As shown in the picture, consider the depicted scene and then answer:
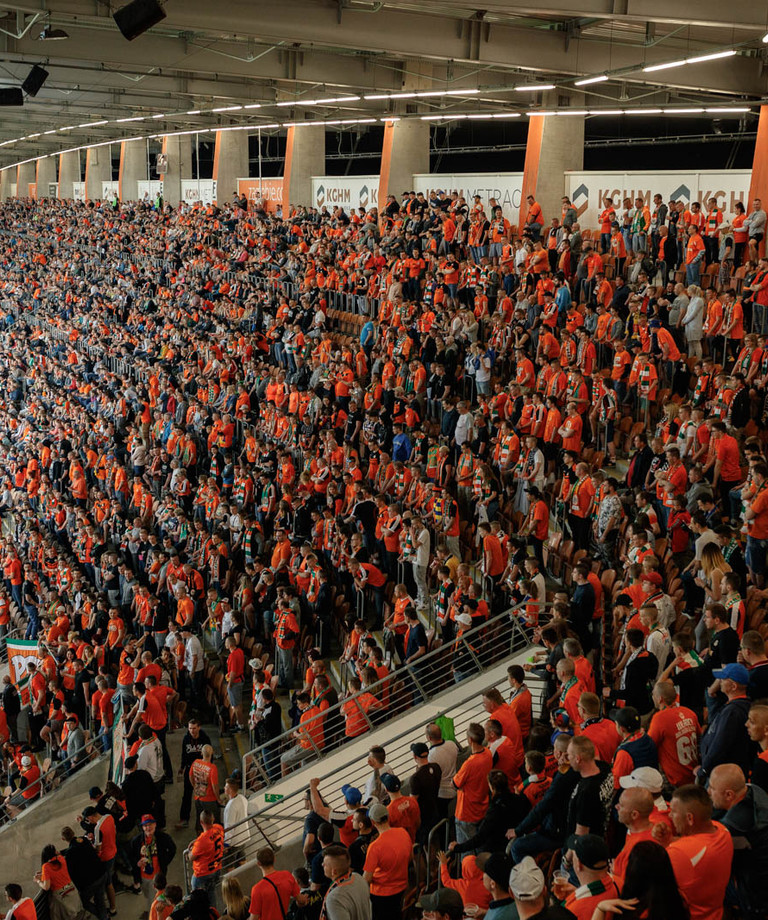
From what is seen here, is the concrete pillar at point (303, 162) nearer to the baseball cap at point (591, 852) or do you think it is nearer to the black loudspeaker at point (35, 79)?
the black loudspeaker at point (35, 79)

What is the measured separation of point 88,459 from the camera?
20500mm

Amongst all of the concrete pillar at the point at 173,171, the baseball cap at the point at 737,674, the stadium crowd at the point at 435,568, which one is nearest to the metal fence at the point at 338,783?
the stadium crowd at the point at 435,568

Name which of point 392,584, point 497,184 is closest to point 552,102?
point 497,184

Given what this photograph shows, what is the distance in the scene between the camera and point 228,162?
43281mm

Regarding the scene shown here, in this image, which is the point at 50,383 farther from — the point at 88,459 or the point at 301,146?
the point at 301,146

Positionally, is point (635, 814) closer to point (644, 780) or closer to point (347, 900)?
point (644, 780)

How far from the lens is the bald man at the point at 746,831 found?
14.9ft

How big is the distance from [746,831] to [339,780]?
17.4 feet

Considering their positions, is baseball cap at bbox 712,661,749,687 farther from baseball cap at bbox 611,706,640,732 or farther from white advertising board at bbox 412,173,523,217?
white advertising board at bbox 412,173,523,217

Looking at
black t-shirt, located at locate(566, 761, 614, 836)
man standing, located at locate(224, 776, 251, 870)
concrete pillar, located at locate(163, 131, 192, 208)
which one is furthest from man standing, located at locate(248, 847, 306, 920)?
concrete pillar, located at locate(163, 131, 192, 208)

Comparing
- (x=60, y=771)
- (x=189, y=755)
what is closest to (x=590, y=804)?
(x=189, y=755)

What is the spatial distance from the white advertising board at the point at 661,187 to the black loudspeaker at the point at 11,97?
13.1 metres

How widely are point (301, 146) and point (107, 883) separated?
31.5 metres

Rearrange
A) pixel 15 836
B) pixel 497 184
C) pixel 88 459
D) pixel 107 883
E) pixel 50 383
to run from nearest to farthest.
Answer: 1. pixel 107 883
2. pixel 15 836
3. pixel 88 459
4. pixel 497 184
5. pixel 50 383
